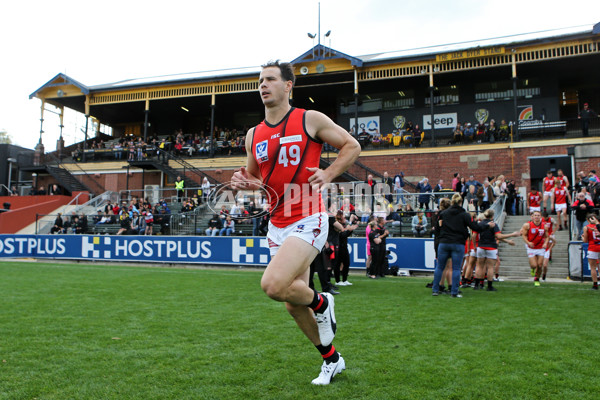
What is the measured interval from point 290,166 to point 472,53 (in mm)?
23372

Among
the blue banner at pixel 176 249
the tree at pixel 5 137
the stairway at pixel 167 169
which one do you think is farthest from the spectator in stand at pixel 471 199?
the tree at pixel 5 137

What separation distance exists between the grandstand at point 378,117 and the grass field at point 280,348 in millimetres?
10948

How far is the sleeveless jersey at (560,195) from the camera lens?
16.6 metres

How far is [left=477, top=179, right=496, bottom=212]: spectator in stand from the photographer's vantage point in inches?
668

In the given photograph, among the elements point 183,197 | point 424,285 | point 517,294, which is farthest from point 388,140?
point 517,294

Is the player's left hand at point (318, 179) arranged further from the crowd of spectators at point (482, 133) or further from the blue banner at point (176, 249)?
the crowd of spectators at point (482, 133)

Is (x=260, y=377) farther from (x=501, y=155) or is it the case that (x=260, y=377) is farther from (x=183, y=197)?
(x=501, y=155)

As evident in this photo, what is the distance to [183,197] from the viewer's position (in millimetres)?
24219

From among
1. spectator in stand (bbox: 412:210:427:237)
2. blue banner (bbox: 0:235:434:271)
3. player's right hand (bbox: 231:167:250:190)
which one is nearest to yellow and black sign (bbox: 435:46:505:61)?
spectator in stand (bbox: 412:210:427:237)

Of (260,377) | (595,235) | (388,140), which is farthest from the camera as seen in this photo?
(388,140)

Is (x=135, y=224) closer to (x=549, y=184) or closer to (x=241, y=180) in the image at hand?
(x=549, y=184)

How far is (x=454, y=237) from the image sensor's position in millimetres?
9555

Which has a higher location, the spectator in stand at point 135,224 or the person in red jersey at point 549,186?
the person in red jersey at point 549,186

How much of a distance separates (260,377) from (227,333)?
6.24ft
